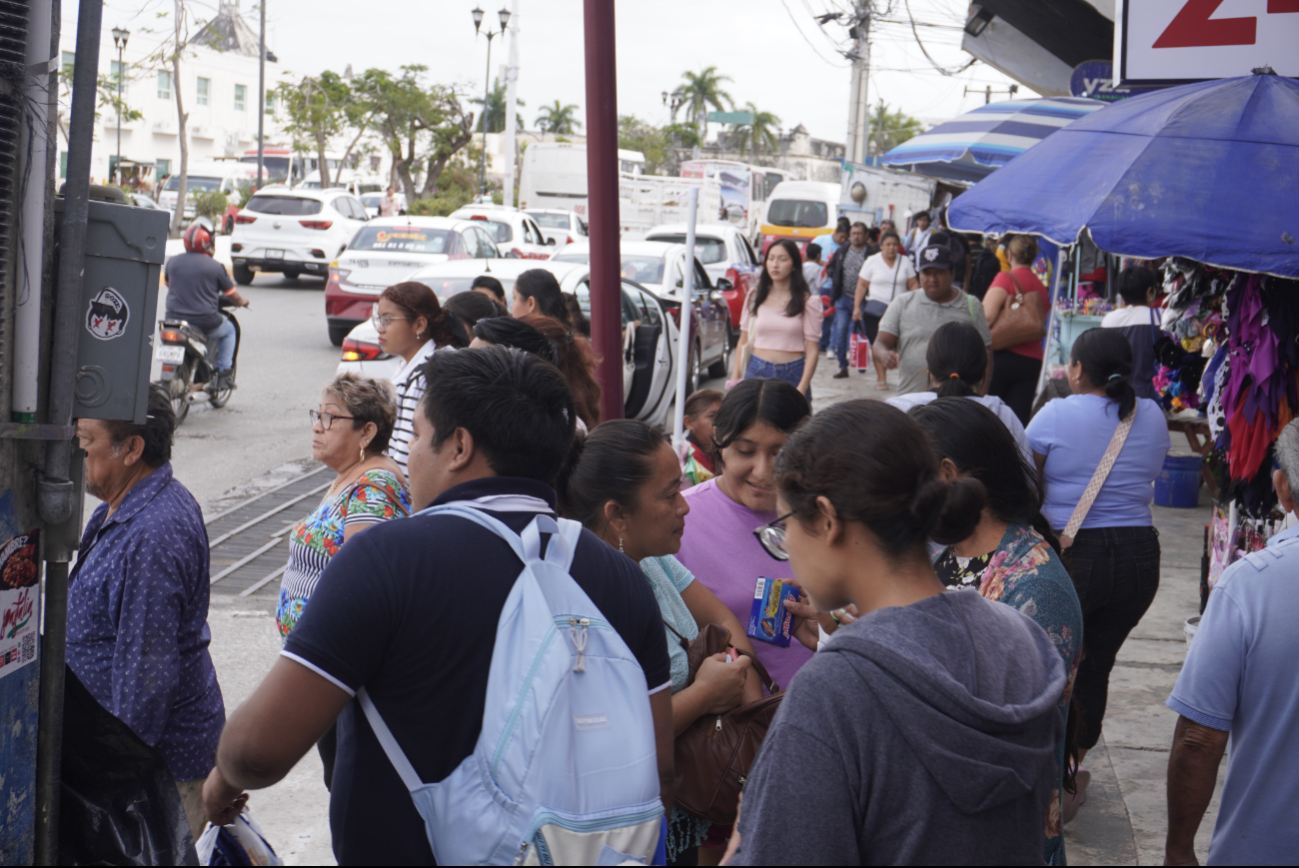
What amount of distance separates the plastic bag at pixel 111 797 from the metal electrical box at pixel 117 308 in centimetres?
69

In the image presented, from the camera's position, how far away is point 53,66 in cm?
232

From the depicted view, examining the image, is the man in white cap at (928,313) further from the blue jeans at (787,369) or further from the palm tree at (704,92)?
the palm tree at (704,92)

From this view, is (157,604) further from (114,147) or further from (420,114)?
(114,147)

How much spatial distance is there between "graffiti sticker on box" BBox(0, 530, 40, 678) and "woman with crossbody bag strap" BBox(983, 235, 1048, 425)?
7147 mm

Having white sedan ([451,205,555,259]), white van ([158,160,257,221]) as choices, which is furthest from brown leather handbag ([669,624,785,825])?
white van ([158,160,257,221])

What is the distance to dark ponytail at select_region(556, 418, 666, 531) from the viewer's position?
3.09 meters

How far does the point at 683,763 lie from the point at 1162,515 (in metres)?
7.29

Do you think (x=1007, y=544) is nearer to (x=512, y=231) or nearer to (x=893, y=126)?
(x=512, y=231)

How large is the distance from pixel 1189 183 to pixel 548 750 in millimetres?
3331

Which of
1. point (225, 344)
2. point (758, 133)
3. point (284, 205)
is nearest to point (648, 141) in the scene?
point (758, 133)

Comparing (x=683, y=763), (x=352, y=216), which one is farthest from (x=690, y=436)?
(x=352, y=216)

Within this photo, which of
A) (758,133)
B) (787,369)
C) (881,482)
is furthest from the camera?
(758,133)

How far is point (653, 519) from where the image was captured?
309 cm

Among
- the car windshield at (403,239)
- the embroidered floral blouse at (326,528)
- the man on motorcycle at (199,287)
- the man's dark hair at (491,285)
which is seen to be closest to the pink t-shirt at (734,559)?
Answer: the embroidered floral blouse at (326,528)
